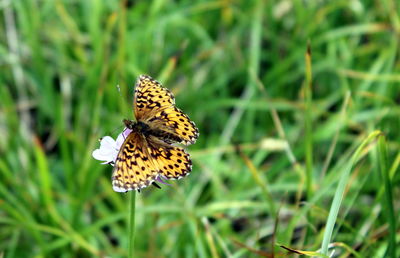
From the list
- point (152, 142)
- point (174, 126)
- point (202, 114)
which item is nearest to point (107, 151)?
point (152, 142)

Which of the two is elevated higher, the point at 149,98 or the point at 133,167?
the point at 149,98

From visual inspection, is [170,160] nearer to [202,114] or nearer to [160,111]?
[160,111]

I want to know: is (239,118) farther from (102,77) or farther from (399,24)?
(399,24)

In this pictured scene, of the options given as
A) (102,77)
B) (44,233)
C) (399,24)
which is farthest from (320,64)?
(44,233)

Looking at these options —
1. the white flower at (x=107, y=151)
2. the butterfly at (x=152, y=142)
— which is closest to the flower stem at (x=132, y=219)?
the butterfly at (x=152, y=142)

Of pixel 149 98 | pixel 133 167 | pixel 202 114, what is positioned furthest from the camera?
pixel 202 114

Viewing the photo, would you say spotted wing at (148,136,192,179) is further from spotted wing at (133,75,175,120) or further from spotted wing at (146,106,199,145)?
spotted wing at (133,75,175,120)

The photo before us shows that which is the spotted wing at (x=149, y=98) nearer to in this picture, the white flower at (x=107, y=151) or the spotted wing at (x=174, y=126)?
the spotted wing at (x=174, y=126)
